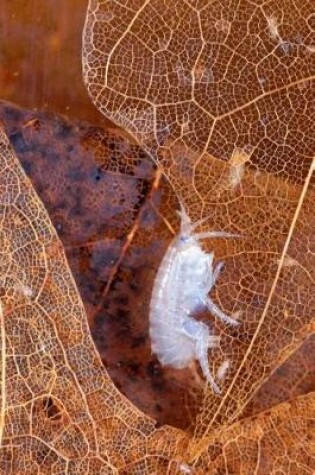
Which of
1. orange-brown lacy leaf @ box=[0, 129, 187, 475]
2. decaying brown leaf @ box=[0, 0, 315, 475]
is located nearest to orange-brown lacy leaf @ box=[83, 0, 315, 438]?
decaying brown leaf @ box=[0, 0, 315, 475]

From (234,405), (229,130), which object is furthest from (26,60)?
(234,405)

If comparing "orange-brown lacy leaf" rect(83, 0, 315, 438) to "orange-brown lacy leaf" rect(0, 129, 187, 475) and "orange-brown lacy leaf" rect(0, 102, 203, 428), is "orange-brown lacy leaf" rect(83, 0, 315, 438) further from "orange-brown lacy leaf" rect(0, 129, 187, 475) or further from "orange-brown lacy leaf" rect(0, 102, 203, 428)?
"orange-brown lacy leaf" rect(0, 129, 187, 475)

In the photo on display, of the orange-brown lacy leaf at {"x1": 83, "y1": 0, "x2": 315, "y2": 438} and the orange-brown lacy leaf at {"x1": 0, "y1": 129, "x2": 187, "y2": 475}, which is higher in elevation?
the orange-brown lacy leaf at {"x1": 83, "y1": 0, "x2": 315, "y2": 438}

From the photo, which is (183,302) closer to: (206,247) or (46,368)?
(206,247)

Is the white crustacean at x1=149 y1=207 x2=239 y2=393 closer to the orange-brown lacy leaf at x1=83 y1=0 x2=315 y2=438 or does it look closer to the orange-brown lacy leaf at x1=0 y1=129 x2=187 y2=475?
the orange-brown lacy leaf at x1=83 y1=0 x2=315 y2=438

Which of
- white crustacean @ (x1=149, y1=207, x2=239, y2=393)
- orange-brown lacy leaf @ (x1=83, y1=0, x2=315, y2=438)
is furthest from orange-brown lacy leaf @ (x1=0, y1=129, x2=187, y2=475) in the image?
orange-brown lacy leaf @ (x1=83, y1=0, x2=315, y2=438)

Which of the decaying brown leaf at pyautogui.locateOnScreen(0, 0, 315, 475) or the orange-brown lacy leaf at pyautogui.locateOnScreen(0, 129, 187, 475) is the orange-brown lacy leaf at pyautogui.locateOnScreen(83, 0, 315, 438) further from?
the orange-brown lacy leaf at pyautogui.locateOnScreen(0, 129, 187, 475)

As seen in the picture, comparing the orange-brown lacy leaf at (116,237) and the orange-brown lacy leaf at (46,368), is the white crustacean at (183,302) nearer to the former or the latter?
the orange-brown lacy leaf at (116,237)

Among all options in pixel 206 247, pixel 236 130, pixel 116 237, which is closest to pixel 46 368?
pixel 116 237
